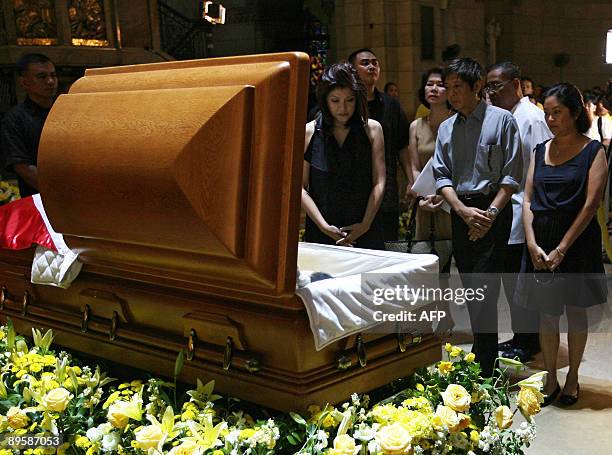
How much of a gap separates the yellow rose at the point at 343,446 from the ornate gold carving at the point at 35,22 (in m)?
10.5

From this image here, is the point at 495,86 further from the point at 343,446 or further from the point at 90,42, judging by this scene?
the point at 90,42

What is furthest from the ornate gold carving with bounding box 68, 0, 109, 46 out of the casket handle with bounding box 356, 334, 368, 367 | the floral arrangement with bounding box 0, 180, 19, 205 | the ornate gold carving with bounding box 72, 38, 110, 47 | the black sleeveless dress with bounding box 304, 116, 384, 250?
the casket handle with bounding box 356, 334, 368, 367

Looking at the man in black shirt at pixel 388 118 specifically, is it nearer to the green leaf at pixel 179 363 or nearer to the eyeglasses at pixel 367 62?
the eyeglasses at pixel 367 62

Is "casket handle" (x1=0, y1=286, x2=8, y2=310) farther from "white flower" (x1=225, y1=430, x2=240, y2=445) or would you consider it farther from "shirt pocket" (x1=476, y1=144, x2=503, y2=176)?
"shirt pocket" (x1=476, y1=144, x2=503, y2=176)

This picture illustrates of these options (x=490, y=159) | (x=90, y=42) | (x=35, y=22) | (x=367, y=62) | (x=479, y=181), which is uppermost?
(x=35, y=22)

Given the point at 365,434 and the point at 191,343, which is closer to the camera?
the point at 365,434

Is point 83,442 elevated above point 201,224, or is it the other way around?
point 201,224

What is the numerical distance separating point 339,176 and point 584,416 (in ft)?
5.48

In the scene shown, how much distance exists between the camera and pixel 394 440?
1555 mm

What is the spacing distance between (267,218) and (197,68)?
537mm

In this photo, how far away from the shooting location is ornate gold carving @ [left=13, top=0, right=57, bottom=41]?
10375 millimetres

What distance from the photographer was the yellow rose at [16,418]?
73.7 inches

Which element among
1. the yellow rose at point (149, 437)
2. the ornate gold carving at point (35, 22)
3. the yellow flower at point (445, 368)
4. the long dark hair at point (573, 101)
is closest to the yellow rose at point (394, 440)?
the yellow flower at point (445, 368)

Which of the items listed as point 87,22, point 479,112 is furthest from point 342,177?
point 87,22
